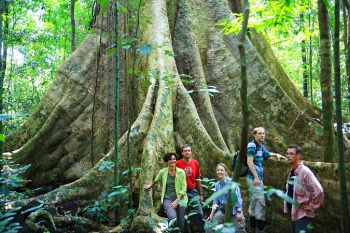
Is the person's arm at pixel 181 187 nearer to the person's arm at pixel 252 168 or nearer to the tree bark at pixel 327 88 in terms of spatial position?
the person's arm at pixel 252 168

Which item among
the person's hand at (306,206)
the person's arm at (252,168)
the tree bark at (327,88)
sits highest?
the tree bark at (327,88)

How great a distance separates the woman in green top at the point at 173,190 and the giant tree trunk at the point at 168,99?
1.48 meters

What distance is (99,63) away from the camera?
843cm

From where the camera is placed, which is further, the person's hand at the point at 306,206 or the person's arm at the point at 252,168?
the person's arm at the point at 252,168

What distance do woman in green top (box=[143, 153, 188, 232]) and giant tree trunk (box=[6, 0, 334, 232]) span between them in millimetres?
1481

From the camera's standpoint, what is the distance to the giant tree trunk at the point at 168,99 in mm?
7211

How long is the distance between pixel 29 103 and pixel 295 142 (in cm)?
1078

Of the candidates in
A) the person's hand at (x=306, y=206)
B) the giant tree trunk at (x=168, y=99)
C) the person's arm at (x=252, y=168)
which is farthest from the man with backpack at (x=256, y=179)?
the giant tree trunk at (x=168, y=99)

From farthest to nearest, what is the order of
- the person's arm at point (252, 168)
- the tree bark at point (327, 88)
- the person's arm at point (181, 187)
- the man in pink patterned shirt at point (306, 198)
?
the tree bark at point (327, 88), the person's arm at point (252, 168), the person's arm at point (181, 187), the man in pink patterned shirt at point (306, 198)

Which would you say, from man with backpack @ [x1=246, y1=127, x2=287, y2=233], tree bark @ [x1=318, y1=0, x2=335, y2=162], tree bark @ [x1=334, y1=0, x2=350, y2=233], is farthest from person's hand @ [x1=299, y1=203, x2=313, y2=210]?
tree bark @ [x1=318, y1=0, x2=335, y2=162]

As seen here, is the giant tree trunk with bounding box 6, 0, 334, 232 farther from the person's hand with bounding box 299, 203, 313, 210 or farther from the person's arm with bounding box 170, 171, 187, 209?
the person's hand with bounding box 299, 203, 313, 210

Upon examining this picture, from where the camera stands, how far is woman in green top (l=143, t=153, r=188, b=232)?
4844mm

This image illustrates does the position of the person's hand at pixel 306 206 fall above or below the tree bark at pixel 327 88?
below

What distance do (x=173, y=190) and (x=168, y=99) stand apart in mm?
1963
